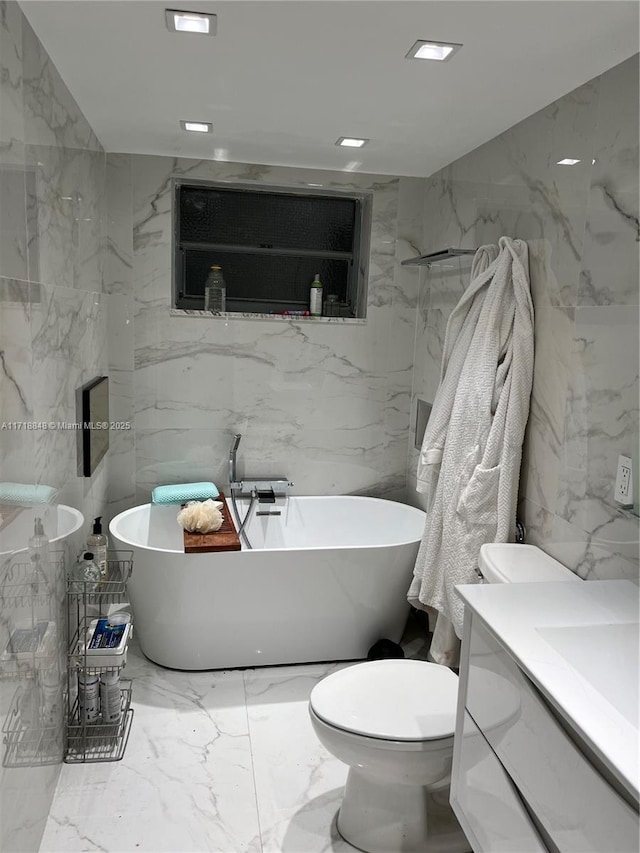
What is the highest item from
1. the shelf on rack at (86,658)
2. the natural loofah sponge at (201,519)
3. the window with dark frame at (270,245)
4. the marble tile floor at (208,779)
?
the window with dark frame at (270,245)

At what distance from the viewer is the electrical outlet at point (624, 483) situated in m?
1.91

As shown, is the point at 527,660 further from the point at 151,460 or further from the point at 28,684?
the point at 151,460

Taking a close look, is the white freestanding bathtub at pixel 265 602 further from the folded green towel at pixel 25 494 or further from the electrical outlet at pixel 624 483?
the electrical outlet at pixel 624 483

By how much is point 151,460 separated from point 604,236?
8.09 feet

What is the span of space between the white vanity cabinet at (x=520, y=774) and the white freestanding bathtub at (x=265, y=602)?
1.24 m

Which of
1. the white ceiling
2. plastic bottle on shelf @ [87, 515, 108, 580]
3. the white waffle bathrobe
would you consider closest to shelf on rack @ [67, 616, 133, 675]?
plastic bottle on shelf @ [87, 515, 108, 580]

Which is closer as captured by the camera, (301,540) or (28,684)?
(28,684)

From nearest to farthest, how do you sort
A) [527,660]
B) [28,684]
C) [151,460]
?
[527,660] < [28,684] < [151,460]

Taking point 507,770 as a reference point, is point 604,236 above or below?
above

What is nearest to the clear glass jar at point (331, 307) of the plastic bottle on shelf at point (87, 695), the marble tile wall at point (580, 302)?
the marble tile wall at point (580, 302)

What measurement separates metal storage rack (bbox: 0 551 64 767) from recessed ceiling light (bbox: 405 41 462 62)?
5.82 ft

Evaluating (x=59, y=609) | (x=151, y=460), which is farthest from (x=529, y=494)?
(x=151, y=460)

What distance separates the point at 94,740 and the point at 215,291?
7.16 ft

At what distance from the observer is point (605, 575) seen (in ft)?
6.69
